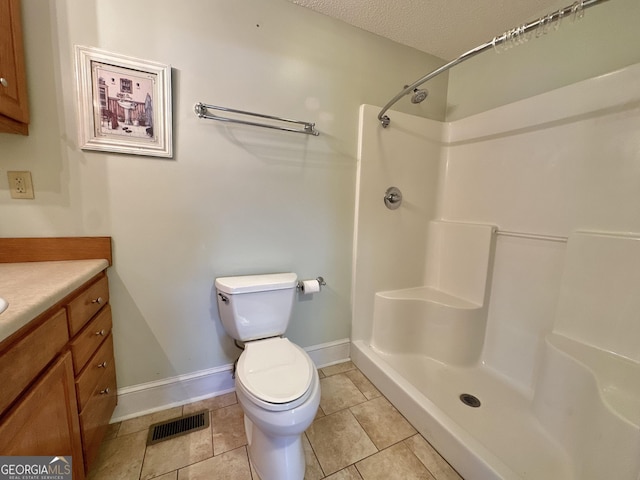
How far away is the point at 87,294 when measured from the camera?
3.23ft

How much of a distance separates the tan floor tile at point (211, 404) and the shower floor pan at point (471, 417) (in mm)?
886

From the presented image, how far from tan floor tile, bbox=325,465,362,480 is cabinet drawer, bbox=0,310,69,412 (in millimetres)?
1120

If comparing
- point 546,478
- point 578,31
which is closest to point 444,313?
point 546,478

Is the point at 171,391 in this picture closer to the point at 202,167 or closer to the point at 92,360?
the point at 92,360

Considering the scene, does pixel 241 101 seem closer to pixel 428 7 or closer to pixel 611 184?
pixel 428 7

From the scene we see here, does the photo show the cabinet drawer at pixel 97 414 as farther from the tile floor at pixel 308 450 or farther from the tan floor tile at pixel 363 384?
the tan floor tile at pixel 363 384

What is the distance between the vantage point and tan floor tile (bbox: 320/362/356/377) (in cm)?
176

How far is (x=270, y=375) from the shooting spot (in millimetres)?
1050

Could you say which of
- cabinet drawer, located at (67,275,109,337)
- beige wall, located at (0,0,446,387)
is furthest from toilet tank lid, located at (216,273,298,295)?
cabinet drawer, located at (67,275,109,337)

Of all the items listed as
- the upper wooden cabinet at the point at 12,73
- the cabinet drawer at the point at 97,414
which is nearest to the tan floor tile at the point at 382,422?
the cabinet drawer at the point at 97,414

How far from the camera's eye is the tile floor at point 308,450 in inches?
42.4

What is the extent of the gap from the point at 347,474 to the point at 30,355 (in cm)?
122

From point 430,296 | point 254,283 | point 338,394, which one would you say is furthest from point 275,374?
point 430,296

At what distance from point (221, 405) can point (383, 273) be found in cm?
135
